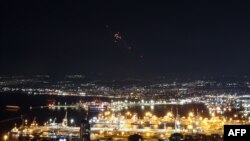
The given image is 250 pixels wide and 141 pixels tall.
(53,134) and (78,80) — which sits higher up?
(78,80)

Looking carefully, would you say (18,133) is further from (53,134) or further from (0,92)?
(0,92)

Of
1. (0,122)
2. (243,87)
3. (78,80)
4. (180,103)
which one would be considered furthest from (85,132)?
(78,80)

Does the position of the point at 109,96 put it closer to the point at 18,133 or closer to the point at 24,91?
the point at 24,91

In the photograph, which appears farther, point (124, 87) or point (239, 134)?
point (124, 87)

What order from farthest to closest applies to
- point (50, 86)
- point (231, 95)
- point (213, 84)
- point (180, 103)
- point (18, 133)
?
point (50, 86)
point (213, 84)
point (231, 95)
point (180, 103)
point (18, 133)

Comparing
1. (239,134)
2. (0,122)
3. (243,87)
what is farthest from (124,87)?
(239,134)

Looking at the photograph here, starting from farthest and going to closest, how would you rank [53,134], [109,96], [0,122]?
[109,96] → [0,122] → [53,134]

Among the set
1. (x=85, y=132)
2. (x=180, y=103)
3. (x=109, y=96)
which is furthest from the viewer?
(x=109, y=96)

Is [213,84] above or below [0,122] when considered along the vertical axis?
above

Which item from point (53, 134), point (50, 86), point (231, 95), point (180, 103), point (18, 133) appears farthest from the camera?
point (50, 86)

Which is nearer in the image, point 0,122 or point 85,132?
point 85,132
